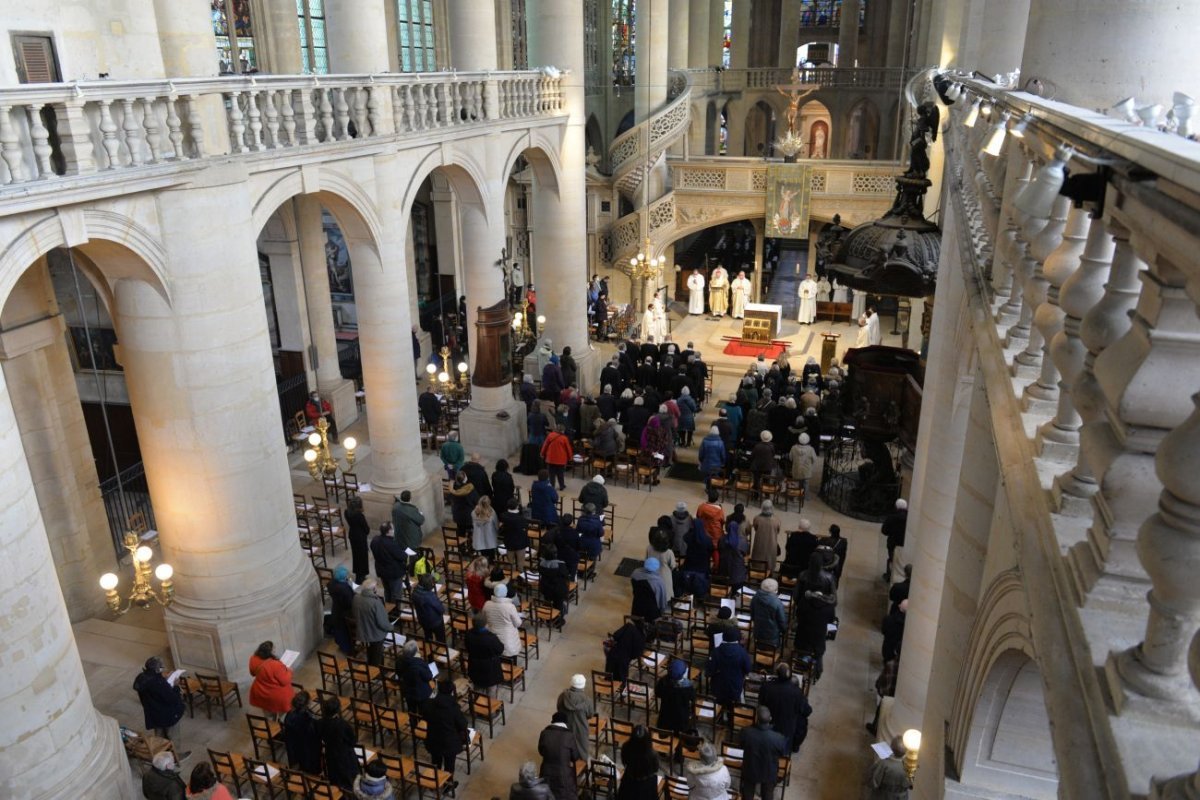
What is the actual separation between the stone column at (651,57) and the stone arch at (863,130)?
11766 mm

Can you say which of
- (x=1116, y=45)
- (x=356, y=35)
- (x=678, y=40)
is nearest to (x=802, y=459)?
(x=356, y=35)

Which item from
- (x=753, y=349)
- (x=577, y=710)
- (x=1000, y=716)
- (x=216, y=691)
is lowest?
(x=753, y=349)

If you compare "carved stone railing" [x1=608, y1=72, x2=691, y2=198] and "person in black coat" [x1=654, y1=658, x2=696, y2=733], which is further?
"carved stone railing" [x1=608, y1=72, x2=691, y2=198]

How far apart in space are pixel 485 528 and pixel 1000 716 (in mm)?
9025

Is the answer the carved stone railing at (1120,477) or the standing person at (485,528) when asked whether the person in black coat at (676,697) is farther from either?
the carved stone railing at (1120,477)

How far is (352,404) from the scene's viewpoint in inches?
737

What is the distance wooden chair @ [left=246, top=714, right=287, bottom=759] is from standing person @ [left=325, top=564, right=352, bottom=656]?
4.02 ft

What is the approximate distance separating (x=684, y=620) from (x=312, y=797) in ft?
16.1

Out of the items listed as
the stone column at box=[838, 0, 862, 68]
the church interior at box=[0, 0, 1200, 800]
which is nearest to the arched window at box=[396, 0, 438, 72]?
the church interior at box=[0, 0, 1200, 800]

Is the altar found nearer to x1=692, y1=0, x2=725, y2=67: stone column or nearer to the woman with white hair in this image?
x1=692, y1=0, x2=725, y2=67: stone column

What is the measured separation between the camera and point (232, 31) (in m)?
16.0

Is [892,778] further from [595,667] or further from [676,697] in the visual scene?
[595,667]

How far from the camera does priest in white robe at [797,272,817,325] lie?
2603 cm

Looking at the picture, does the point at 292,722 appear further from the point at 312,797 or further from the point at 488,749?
the point at 488,749
